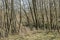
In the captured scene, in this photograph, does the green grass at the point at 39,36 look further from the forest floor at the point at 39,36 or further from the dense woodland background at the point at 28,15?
the dense woodland background at the point at 28,15

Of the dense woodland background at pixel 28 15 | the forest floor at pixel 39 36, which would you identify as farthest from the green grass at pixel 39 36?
the dense woodland background at pixel 28 15

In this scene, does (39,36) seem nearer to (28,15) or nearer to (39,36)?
(39,36)

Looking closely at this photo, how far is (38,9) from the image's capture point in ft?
22.9

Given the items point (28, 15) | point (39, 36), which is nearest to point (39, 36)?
point (39, 36)

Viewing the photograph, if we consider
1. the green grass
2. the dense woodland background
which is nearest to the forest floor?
the green grass

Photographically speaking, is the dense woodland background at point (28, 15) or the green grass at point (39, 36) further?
the dense woodland background at point (28, 15)

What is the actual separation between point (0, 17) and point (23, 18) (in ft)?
3.36

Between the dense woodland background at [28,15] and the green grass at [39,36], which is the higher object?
the dense woodland background at [28,15]

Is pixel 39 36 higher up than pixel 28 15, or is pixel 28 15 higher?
pixel 28 15

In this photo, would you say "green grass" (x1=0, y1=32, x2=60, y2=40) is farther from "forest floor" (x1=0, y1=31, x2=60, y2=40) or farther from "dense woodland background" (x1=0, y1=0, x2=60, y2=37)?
"dense woodland background" (x1=0, y1=0, x2=60, y2=37)

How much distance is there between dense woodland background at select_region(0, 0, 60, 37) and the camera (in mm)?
6105

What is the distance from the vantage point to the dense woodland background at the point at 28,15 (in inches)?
240

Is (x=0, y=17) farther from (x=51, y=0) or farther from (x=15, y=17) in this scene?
(x=51, y=0)

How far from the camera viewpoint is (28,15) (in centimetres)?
709
